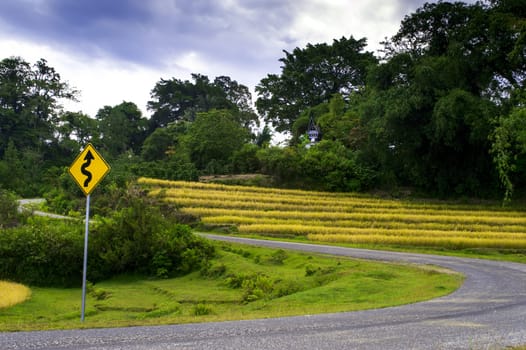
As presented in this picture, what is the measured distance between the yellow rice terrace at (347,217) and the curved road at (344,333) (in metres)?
16.3

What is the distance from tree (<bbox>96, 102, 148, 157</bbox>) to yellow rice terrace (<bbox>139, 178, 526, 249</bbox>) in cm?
3816

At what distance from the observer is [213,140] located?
57875mm

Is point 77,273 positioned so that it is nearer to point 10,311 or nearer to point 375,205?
point 10,311

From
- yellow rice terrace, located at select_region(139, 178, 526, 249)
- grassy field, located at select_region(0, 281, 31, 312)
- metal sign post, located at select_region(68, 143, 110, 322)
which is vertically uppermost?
metal sign post, located at select_region(68, 143, 110, 322)

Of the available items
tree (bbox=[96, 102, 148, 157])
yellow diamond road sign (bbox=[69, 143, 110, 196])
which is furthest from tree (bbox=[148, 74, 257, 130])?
yellow diamond road sign (bbox=[69, 143, 110, 196])

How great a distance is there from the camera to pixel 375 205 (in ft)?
137

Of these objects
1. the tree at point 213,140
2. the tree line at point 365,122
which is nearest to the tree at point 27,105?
the tree line at point 365,122

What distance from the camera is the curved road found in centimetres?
769

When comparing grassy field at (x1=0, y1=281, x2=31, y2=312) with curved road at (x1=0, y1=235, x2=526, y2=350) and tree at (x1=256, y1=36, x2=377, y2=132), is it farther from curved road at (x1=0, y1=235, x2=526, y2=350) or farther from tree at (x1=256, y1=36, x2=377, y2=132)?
tree at (x1=256, y1=36, x2=377, y2=132)

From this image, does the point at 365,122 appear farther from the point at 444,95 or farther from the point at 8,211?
the point at 8,211

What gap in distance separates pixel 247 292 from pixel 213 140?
41951 mm

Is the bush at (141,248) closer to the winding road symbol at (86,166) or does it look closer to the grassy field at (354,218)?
the grassy field at (354,218)

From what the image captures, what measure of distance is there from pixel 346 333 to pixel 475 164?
4004 centimetres

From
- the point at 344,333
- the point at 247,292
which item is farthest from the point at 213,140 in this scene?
the point at 344,333
